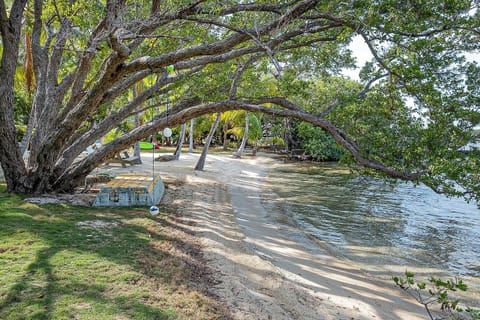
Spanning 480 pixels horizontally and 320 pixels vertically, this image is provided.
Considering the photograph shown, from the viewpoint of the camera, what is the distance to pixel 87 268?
4242 millimetres

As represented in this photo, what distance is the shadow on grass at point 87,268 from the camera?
337 centimetres

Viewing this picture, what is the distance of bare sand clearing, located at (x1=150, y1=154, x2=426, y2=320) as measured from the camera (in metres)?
4.25

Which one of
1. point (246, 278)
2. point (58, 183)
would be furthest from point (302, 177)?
point (246, 278)

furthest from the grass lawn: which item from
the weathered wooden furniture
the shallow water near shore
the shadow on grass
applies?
the shallow water near shore

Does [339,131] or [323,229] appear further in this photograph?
[323,229]

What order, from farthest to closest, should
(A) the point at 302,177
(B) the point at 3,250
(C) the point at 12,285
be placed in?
(A) the point at 302,177 → (B) the point at 3,250 → (C) the point at 12,285

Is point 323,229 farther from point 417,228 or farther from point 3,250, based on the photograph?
point 3,250

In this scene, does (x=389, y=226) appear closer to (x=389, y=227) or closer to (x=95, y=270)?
(x=389, y=227)

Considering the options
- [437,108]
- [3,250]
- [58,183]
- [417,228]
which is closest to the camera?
[3,250]

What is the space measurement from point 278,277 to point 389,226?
6148 millimetres

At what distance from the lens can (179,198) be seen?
408 inches

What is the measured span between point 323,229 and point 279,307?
518 centimetres

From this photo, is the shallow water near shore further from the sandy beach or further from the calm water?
the sandy beach

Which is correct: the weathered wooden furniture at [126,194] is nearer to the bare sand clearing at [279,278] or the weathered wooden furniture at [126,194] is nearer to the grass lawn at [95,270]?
the bare sand clearing at [279,278]
